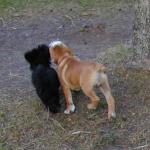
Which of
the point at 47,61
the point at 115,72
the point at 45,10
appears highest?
the point at 47,61

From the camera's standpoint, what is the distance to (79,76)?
16.7 feet

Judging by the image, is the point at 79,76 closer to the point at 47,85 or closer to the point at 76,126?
the point at 47,85

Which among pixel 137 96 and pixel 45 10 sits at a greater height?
pixel 137 96

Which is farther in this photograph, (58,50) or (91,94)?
(58,50)

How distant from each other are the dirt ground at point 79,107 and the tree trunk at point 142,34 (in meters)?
0.17

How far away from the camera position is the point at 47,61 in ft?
18.3

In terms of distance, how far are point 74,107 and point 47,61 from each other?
57 centimetres

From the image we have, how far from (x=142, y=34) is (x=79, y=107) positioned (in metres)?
1.32

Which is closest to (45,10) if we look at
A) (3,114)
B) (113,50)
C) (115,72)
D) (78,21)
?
(78,21)

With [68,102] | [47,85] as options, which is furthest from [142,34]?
[47,85]

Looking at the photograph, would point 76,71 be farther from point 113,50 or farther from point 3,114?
point 113,50

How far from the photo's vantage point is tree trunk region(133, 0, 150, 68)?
6.15m

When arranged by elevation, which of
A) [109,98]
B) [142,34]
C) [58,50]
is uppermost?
[58,50]

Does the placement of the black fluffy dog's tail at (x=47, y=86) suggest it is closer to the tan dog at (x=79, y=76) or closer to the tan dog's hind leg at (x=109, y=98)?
the tan dog at (x=79, y=76)
